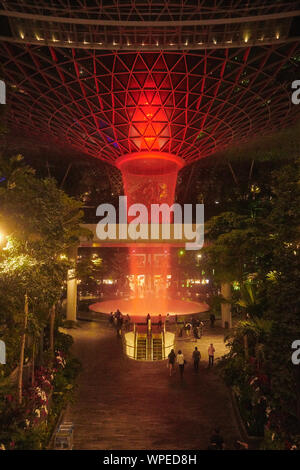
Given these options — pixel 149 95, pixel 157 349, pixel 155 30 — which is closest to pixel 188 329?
pixel 157 349

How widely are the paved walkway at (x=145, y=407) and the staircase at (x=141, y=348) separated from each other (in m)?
1.14

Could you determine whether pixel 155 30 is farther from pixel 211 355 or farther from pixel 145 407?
pixel 145 407

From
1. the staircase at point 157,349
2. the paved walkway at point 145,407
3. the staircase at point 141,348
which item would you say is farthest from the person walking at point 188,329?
the paved walkway at point 145,407

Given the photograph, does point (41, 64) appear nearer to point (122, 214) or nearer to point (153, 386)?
point (153, 386)

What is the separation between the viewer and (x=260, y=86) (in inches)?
962

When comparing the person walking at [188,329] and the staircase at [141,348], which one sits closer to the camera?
the staircase at [141,348]

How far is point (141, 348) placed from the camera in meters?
20.1

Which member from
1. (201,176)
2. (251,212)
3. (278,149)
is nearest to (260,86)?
(251,212)

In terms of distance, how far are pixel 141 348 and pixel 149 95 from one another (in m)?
17.9

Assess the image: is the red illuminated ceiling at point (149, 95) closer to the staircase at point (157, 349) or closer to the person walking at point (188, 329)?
the person walking at point (188, 329)

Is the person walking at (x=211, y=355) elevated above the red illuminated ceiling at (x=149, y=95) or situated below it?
below

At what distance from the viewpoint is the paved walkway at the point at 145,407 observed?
34.1ft

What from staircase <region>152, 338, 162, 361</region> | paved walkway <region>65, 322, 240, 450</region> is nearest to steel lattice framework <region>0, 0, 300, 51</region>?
paved walkway <region>65, 322, 240, 450</region>

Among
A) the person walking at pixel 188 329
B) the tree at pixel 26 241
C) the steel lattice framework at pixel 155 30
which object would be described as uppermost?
the steel lattice framework at pixel 155 30
